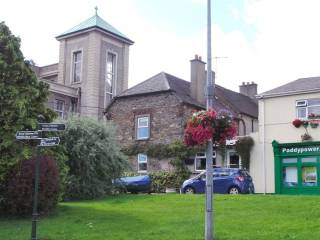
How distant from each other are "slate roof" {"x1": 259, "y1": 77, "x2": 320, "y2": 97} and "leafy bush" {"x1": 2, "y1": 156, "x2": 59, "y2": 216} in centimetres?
1977

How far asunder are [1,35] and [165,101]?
877 inches

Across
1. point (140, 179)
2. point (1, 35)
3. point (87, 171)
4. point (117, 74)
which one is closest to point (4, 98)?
point (1, 35)

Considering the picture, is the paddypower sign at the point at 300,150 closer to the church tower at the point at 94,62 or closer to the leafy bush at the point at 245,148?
the leafy bush at the point at 245,148

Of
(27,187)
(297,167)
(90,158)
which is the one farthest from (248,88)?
(27,187)

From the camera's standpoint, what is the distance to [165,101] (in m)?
41.2

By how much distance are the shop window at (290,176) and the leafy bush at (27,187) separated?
19007 millimetres

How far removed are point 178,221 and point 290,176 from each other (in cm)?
1948

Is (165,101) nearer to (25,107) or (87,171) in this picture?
(87,171)

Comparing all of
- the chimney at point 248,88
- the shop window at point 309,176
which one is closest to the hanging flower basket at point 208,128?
the shop window at point 309,176

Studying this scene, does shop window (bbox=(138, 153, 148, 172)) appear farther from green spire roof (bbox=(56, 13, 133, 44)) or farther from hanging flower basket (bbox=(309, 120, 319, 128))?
green spire roof (bbox=(56, 13, 133, 44))

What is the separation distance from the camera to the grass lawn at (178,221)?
46.4ft

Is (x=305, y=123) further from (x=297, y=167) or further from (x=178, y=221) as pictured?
(x=178, y=221)

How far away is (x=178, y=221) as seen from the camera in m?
16.6

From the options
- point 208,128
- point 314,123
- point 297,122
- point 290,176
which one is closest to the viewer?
point 208,128
